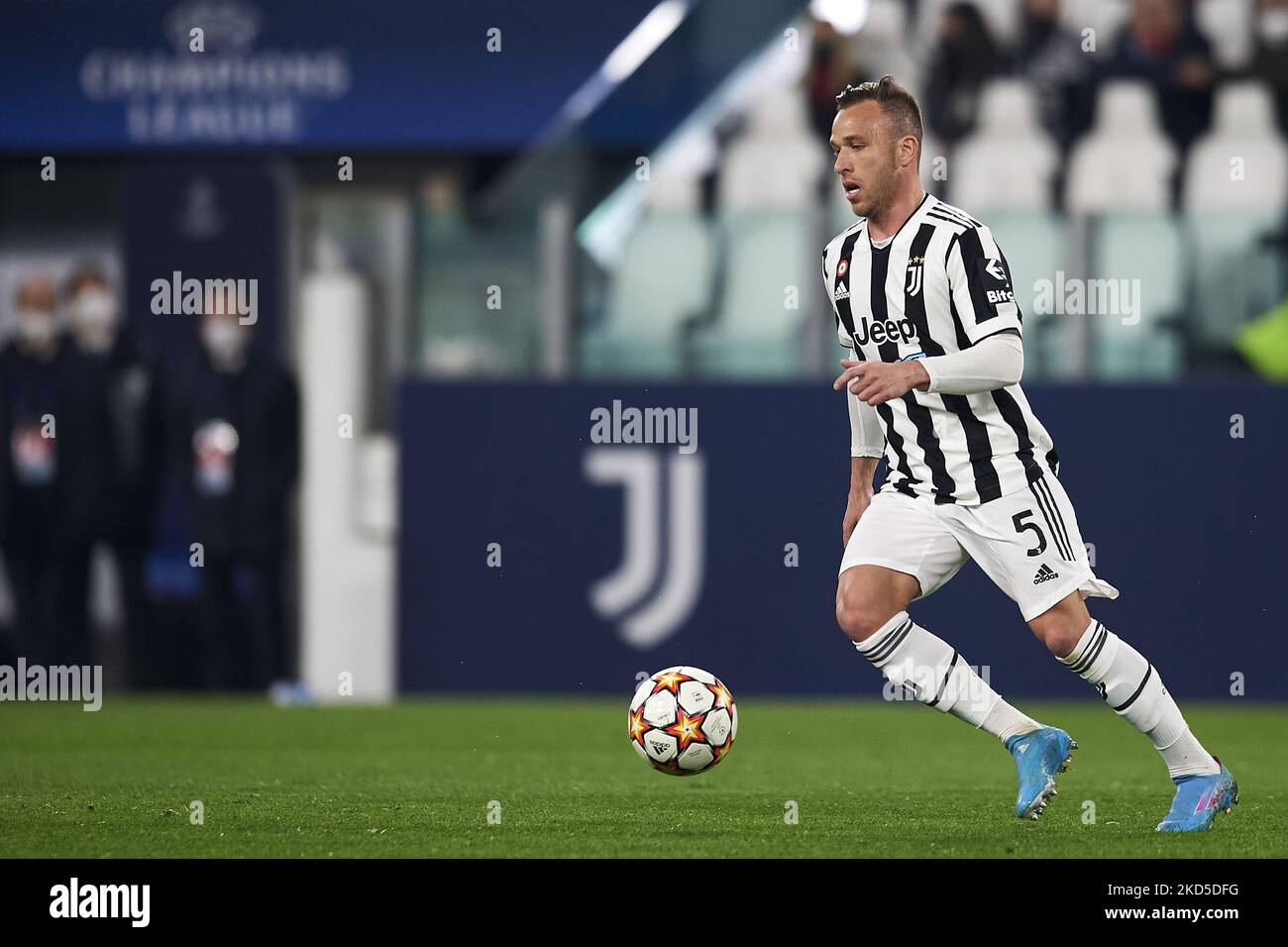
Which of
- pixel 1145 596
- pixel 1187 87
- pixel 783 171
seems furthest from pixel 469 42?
pixel 1145 596

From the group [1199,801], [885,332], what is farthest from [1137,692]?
[885,332]

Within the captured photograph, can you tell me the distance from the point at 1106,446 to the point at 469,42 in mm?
5198

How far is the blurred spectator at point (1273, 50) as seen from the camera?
1275 centimetres

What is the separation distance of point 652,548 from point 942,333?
16.4 feet

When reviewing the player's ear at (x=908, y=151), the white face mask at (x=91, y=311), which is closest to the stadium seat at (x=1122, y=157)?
the white face mask at (x=91, y=311)

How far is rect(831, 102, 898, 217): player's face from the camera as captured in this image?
20.0 feet

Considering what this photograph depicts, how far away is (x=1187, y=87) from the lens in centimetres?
1270

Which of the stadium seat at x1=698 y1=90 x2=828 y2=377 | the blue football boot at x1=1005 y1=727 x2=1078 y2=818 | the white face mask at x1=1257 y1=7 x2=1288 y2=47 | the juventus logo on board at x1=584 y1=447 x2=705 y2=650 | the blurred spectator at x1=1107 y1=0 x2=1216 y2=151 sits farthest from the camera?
the white face mask at x1=1257 y1=7 x2=1288 y2=47

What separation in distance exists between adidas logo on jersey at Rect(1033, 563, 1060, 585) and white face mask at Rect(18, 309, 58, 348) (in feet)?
25.7

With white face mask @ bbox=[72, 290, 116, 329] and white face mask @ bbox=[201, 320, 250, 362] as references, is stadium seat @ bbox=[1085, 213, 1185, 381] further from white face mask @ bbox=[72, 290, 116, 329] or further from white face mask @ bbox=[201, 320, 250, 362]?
white face mask @ bbox=[72, 290, 116, 329]

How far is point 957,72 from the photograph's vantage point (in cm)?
1270

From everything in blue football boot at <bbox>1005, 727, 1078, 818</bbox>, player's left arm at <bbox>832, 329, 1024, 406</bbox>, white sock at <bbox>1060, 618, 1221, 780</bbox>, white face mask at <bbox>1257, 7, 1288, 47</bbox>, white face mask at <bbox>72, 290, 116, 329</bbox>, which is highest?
white face mask at <bbox>1257, 7, 1288, 47</bbox>

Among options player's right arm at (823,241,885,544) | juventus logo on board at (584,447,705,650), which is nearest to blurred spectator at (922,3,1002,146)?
juventus logo on board at (584,447,705,650)
